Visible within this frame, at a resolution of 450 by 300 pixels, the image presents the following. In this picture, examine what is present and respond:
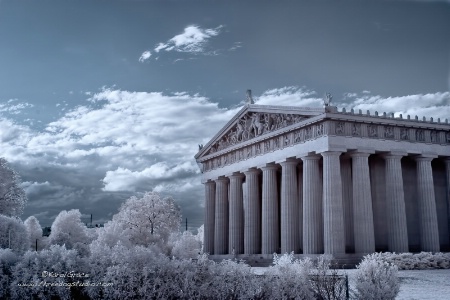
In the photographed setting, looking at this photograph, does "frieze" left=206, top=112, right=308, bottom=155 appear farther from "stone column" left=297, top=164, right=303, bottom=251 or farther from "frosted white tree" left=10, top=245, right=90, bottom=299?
"frosted white tree" left=10, top=245, right=90, bottom=299

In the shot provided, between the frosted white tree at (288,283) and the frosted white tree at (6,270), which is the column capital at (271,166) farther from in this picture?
the frosted white tree at (288,283)

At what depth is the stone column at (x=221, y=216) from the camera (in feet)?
175

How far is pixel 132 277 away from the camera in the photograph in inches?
776

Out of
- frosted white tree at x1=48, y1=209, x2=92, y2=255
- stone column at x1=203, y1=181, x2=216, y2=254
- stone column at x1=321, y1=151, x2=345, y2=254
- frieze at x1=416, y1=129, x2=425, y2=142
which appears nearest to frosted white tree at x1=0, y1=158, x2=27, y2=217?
frosted white tree at x1=48, y1=209, x2=92, y2=255

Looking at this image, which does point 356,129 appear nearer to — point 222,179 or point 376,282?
point 222,179

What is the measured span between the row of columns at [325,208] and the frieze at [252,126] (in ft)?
9.97

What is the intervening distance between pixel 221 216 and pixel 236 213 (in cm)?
377

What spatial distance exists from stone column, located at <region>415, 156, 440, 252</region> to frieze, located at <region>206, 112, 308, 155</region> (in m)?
9.62

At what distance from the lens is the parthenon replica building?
37.1m

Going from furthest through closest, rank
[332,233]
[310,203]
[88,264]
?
[310,203] < [332,233] < [88,264]

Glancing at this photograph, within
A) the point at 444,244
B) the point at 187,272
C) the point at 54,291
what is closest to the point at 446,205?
the point at 444,244

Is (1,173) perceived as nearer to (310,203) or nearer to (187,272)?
(310,203)

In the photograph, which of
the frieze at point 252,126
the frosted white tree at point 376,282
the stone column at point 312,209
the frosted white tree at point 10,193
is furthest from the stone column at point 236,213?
the frosted white tree at point 376,282

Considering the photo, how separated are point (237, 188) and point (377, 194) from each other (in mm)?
14252
